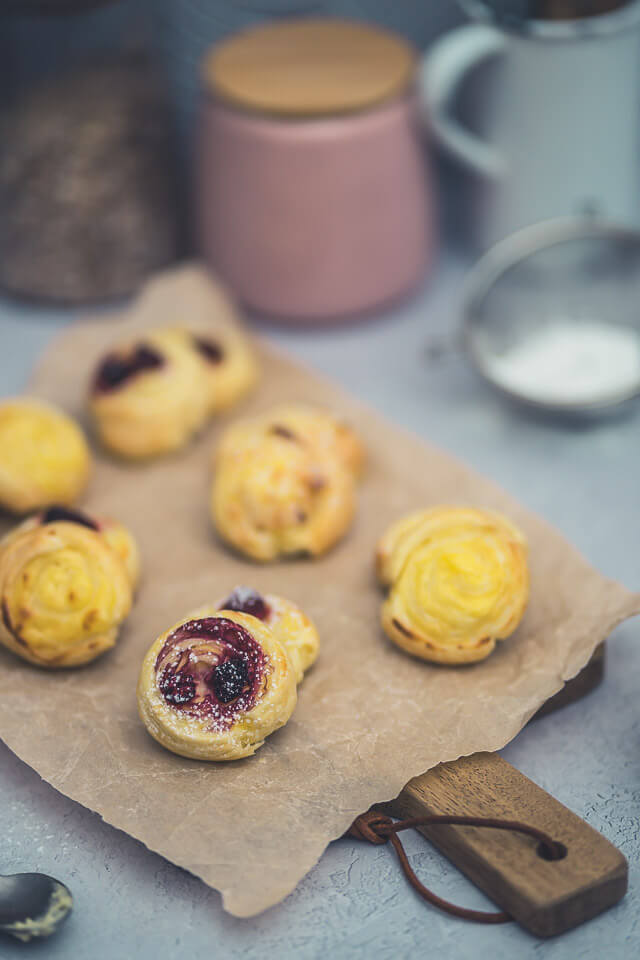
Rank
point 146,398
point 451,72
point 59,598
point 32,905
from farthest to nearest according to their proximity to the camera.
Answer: point 451,72 → point 146,398 → point 59,598 → point 32,905

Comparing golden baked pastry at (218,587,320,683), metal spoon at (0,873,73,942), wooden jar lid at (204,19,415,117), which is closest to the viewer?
metal spoon at (0,873,73,942)

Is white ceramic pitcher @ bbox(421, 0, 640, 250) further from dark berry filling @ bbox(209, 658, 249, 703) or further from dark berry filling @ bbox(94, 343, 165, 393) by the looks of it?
dark berry filling @ bbox(209, 658, 249, 703)

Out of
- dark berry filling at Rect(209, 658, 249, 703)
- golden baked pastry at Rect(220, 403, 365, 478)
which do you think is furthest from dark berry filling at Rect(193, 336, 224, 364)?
dark berry filling at Rect(209, 658, 249, 703)

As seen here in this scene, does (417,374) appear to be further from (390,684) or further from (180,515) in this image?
(390,684)

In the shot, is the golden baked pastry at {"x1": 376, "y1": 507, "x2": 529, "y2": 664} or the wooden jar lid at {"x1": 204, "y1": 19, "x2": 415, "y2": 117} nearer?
the golden baked pastry at {"x1": 376, "y1": 507, "x2": 529, "y2": 664}

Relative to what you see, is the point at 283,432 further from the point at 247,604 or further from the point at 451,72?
the point at 451,72

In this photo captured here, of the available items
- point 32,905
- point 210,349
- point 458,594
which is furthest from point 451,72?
point 32,905
